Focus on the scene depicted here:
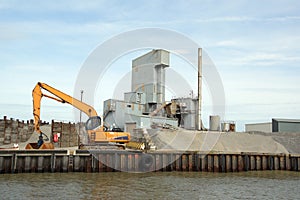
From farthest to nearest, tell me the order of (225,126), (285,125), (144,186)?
(225,126)
(285,125)
(144,186)

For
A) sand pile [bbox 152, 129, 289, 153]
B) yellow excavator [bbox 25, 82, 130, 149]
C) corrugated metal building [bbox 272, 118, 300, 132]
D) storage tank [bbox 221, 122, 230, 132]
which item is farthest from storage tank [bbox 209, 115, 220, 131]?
yellow excavator [bbox 25, 82, 130, 149]

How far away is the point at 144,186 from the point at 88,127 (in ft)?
32.7

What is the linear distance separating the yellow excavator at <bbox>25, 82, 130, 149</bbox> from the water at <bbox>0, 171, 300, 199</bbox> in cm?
372

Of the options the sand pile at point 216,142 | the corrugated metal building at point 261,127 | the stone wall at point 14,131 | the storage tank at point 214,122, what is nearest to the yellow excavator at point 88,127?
the sand pile at point 216,142

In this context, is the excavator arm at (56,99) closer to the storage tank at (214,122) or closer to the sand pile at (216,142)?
the sand pile at (216,142)

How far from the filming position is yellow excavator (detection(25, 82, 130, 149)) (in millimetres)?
27781

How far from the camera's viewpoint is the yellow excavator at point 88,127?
91.1ft

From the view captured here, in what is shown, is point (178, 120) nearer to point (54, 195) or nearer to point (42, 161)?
point (42, 161)

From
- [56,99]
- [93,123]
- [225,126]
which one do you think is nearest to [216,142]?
[225,126]

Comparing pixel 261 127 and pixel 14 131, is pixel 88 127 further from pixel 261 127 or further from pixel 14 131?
pixel 261 127

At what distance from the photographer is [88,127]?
28359 millimetres

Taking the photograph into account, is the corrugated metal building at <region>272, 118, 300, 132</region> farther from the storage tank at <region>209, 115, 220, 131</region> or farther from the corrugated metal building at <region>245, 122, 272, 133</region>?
the storage tank at <region>209, 115, 220, 131</region>

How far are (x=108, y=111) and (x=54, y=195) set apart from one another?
34.5 meters

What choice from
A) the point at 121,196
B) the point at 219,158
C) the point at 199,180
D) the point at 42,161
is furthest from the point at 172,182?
the point at 42,161
